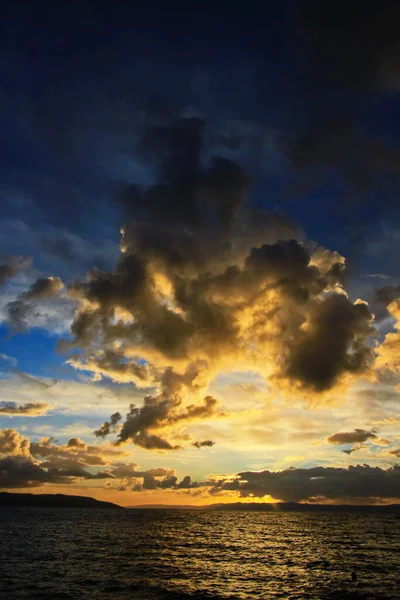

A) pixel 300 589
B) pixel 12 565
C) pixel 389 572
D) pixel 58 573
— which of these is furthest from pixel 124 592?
pixel 389 572

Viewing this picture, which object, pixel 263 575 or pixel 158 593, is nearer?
pixel 158 593

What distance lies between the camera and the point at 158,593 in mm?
47094

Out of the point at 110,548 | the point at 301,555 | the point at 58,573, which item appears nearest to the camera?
the point at 58,573

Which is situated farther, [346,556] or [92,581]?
[346,556]

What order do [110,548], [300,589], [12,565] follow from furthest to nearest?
[110,548], [12,565], [300,589]

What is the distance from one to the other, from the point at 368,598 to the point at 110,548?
58.2 m

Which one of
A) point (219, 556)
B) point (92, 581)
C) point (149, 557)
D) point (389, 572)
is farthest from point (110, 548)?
point (389, 572)

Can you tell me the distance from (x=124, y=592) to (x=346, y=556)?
179 feet

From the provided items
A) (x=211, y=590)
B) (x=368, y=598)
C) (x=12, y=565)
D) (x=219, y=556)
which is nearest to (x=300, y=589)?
(x=368, y=598)

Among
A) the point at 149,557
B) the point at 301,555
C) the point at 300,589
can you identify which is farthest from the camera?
the point at 301,555

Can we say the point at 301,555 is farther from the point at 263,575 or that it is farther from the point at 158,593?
the point at 158,593

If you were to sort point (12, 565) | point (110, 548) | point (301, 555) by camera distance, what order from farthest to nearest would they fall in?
point (110, 548) → point (301, 555) → point (12, 565)

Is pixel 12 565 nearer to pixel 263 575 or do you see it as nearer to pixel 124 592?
pixel 124 592

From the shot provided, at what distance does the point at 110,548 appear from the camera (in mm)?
88625
